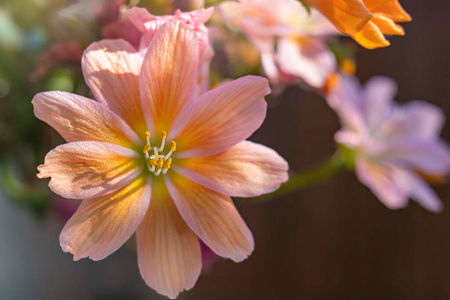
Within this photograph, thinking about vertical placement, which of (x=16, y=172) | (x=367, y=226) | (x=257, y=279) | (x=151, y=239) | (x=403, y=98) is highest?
(x=151, y=239)

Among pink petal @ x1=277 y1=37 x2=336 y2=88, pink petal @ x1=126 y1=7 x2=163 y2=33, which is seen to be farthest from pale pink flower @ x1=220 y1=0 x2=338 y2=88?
pink petal @ x1=126 y1=7 x2=163 y2=33

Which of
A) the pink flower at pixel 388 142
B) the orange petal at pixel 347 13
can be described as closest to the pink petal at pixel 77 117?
the orange petal at pixel 347 13

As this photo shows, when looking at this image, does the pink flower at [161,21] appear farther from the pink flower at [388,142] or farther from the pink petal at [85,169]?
the pink flower at [388,142]

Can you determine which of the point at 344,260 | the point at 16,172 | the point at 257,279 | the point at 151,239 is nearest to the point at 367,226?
the point at 344,260

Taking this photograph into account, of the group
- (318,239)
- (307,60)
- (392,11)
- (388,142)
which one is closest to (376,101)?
(388,142)

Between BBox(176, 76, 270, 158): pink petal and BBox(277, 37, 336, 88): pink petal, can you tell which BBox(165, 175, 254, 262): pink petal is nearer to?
BBox(176, 76, 270, 158): pink petal

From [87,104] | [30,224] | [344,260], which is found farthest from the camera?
[344,260]

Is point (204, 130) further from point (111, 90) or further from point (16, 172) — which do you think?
point (16, 172)

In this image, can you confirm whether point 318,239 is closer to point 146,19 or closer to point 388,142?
point 388,142
